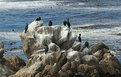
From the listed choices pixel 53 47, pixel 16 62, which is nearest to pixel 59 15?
pixel 16 62

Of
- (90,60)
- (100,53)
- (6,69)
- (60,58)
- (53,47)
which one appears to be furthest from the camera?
(100,53)

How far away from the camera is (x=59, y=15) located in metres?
96.8

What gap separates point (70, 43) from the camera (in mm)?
44625

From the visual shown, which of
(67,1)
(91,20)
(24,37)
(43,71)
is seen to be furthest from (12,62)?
(67,1)

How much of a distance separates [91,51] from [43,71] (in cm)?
711

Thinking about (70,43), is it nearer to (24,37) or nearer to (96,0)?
(24,37)

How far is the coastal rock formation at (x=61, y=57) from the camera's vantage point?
40.3 metres

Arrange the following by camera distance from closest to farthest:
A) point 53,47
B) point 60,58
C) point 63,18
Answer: point 60,58
point 53,47
point 63,18

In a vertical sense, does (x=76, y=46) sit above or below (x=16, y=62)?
above

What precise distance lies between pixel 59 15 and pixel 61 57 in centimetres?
5549

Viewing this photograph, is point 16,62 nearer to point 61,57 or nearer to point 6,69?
point 6,69

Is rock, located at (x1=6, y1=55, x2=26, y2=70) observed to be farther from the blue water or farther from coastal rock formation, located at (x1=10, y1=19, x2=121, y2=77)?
the blue water

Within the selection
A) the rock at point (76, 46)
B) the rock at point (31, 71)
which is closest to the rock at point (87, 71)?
the rock at point (76, 46)

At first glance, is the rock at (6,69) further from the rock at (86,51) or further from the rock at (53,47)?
the rock at (86,51)
